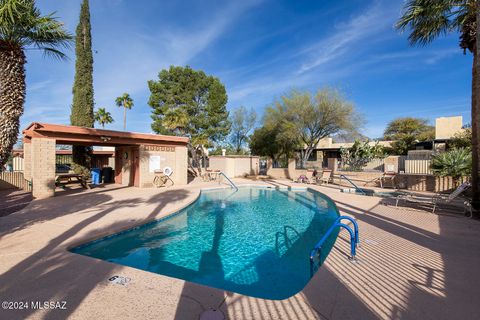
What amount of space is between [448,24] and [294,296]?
10.7m

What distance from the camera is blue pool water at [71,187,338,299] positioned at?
4562mm

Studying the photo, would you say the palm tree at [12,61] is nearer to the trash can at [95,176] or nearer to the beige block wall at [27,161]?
the beige block wall at [27,161]

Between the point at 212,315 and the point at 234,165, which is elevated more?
the point at 234,165

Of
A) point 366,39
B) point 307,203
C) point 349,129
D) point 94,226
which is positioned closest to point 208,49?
point 366,39

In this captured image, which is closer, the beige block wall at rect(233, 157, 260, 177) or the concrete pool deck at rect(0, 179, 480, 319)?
the concrete pool deck at rect(0, 179, 480, 319)

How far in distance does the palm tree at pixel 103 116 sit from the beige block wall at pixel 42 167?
3150 centimetres

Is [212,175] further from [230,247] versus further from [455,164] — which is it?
[455,164]

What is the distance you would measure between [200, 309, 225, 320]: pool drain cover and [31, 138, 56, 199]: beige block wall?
1056 centimetres

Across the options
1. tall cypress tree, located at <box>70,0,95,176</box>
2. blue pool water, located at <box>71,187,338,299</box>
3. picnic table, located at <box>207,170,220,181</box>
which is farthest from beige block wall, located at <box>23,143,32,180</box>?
picnic table, located at <box>207,170,220,181</box>

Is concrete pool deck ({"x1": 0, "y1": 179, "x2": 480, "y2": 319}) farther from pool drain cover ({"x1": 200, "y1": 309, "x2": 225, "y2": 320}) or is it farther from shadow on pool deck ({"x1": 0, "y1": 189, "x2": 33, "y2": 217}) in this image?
shadow on pool deck ({"x1": 0, "y1": 189, "x2": 33, "y2": 217})

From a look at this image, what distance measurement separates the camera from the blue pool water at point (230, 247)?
4.56 meters

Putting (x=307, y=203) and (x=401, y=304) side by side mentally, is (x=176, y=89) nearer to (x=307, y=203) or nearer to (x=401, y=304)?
(x=307, y=203)

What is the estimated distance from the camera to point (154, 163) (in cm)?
1436

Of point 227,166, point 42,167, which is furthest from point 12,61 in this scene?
point 227,166
